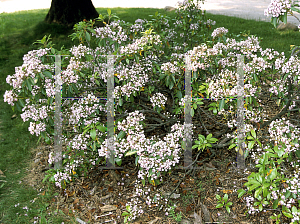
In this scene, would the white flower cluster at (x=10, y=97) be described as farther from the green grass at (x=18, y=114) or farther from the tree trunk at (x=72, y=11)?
the tree trunk at (x=72, y=11)

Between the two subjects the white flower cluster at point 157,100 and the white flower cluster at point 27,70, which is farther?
the white flower cluster at point 157,100

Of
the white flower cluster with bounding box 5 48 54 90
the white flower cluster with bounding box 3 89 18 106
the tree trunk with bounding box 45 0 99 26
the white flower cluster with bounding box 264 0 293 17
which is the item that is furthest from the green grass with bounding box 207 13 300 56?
the white flower cluster with bounding box 3 89 18 106

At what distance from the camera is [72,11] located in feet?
31.8

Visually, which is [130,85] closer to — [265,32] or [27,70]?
[27,70]

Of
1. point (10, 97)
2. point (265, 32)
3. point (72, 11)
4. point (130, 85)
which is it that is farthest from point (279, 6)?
point (72, 11)

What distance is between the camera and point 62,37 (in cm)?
899

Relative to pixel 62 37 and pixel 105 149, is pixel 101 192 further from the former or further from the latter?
pixel 62 37

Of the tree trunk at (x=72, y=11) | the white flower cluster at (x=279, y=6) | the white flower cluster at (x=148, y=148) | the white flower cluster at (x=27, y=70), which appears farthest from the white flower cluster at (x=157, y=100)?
the tree trunk at (x=72, y=11)

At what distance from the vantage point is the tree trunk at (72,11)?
381 inches

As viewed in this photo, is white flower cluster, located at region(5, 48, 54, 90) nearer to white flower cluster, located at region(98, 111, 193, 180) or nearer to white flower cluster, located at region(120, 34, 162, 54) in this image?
white flower cluster, located at region(120, 34, 162, 54)

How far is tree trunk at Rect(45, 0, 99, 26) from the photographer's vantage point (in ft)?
31.7

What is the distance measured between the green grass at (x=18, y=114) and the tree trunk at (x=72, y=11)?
443mm

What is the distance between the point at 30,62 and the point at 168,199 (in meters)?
2.63

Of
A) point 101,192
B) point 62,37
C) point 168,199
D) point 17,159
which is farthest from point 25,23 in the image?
point 168,199
